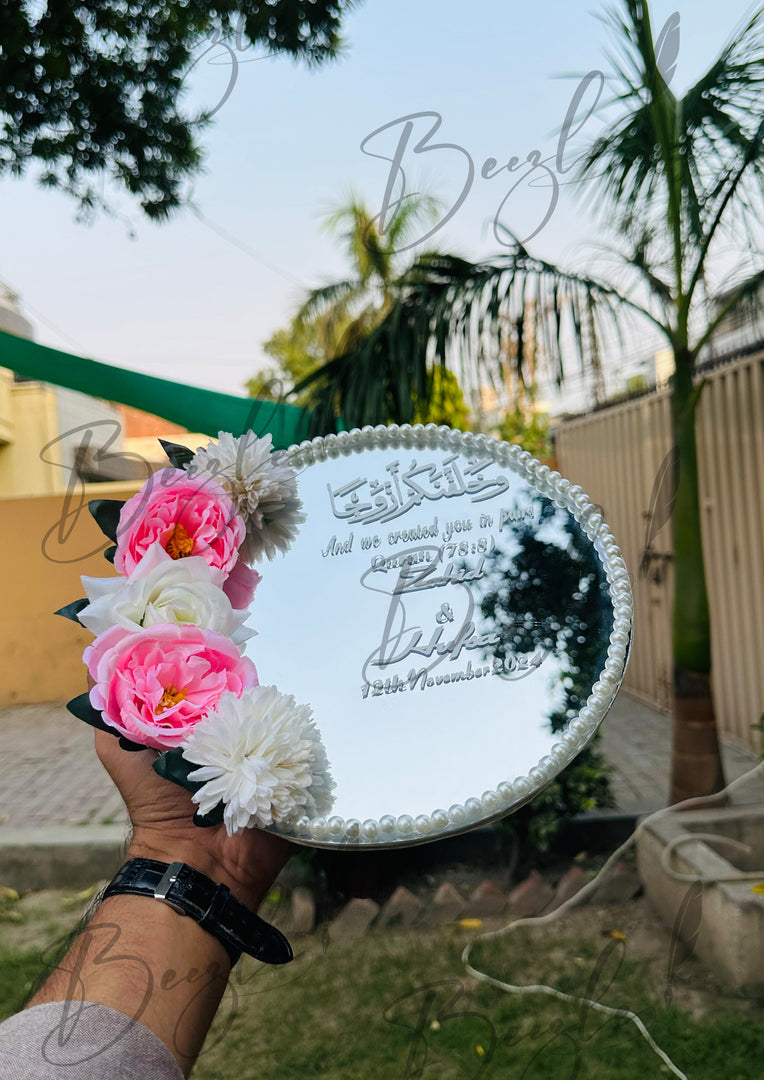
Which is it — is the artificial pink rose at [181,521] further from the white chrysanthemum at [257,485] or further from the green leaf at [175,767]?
the green leaf at [175,767]

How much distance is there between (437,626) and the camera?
851 millimetres

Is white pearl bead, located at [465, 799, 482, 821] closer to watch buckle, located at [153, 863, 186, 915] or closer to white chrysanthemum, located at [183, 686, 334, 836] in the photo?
white chrysanthemum, located at [183, 686, 334, 836]

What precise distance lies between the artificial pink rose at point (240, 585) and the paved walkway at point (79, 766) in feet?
2.08

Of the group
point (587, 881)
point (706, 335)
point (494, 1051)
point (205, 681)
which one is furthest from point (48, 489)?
point (587, 881)

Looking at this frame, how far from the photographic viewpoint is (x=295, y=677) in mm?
839

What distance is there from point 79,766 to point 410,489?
3.04 ft

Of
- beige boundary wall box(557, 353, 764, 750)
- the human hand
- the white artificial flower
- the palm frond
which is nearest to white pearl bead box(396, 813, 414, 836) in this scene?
the human hand

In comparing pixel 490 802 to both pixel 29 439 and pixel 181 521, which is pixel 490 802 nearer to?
pixel 181 521

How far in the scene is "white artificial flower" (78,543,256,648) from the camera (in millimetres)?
731

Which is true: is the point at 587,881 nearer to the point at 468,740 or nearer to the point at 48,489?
the point at 468,740

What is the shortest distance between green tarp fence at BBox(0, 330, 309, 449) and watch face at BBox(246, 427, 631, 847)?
33cm

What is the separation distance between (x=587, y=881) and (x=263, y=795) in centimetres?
131

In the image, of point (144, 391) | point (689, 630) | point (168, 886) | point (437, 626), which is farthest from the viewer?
point (689, 630)

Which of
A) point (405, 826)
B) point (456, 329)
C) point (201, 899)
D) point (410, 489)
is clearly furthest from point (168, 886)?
point (456, 329)
